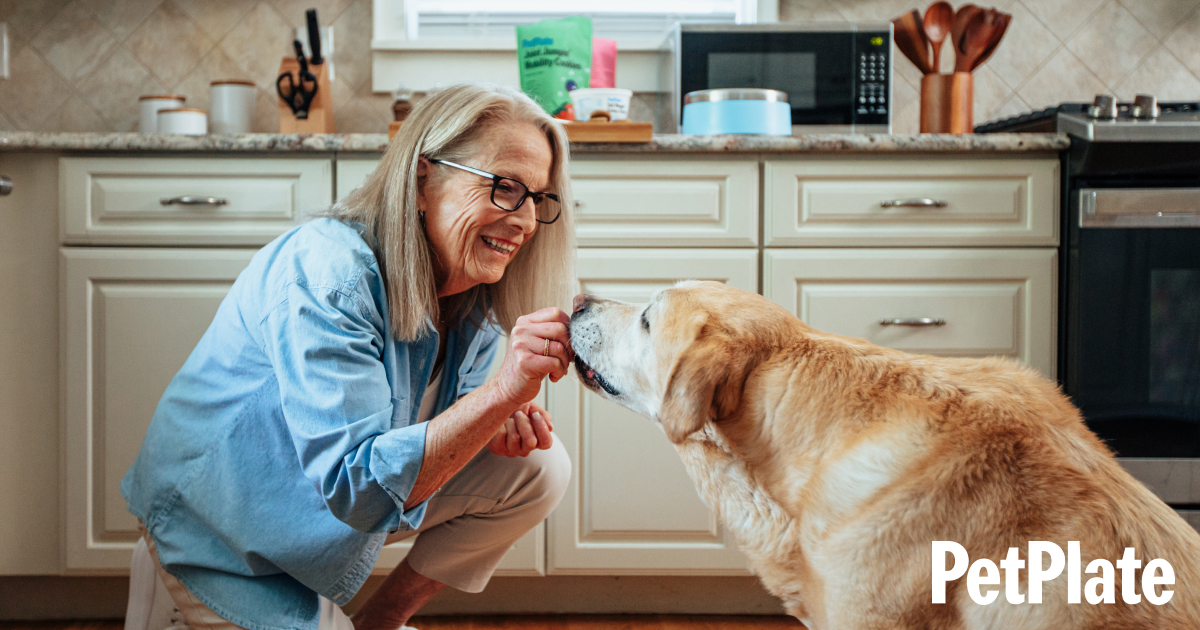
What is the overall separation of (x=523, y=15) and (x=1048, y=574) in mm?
2204

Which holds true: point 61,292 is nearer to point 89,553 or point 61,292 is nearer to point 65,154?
point 65,154

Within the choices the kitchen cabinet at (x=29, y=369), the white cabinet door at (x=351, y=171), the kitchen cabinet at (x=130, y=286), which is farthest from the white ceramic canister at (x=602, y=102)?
the kitchen cabinet at (x=29, y=369)

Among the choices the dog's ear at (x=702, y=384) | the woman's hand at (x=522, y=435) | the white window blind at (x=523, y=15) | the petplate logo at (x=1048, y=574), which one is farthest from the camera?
the white window blind at (x=523, y=15)

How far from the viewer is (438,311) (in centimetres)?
122

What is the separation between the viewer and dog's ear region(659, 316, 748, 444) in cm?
88

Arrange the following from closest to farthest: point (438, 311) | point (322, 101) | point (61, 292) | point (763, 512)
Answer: point (763, 512) → point (438, 311) → point (61, 292) → point (322, 101)

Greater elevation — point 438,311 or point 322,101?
point 322,101

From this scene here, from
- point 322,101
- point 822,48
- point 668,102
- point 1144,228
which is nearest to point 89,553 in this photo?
point 322,101

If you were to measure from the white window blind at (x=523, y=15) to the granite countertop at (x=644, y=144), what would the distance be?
88 cm

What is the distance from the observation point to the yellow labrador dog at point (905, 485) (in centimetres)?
75

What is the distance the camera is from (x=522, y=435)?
129cm

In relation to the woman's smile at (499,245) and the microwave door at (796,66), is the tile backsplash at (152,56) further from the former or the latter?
the woman's smile at (499,245)

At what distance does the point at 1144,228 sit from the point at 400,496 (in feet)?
5.46

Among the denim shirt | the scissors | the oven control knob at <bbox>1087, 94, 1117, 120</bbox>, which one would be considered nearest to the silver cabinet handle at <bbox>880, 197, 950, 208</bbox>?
the oven control knob at <bbox>1087, 94, 1117, 120</bbox>
